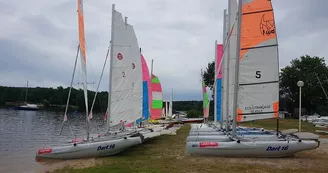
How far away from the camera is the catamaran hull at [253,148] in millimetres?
10812

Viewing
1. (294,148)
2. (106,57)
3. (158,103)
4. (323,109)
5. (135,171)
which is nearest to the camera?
(135,171)

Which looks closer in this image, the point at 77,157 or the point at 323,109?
the point at 77,157

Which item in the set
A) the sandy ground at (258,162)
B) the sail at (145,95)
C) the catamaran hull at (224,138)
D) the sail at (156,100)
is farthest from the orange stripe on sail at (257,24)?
the sail at (156,100)

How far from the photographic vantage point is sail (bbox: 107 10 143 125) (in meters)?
14.5

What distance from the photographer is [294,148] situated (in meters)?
10.8

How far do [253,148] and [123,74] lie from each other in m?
6.85

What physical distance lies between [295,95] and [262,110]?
52831 mm

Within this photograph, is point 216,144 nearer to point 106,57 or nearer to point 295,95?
point 106,57

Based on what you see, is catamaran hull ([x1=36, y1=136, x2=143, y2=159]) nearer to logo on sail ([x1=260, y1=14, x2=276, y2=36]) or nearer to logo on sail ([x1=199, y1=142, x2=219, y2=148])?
logo on sail ([x1=199, y1=142, x2=219, y2=148])

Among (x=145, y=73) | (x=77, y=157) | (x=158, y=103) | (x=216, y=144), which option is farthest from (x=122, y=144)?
(x=158, y=103)

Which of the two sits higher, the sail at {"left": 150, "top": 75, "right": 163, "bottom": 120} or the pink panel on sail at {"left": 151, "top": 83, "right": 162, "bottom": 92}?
the pink panel on sail at {"left": 151, "top": 83, "right": 162, "bottom": 92}

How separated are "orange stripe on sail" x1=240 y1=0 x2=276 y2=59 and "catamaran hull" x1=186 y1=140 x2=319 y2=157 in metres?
3.22

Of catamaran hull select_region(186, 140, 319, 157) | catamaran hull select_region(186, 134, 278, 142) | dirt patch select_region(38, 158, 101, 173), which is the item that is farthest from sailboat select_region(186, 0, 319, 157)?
dirt patch select_region(38, 158, 101, 173)

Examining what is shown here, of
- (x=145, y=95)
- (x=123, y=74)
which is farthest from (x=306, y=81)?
(x=123, y=74)
